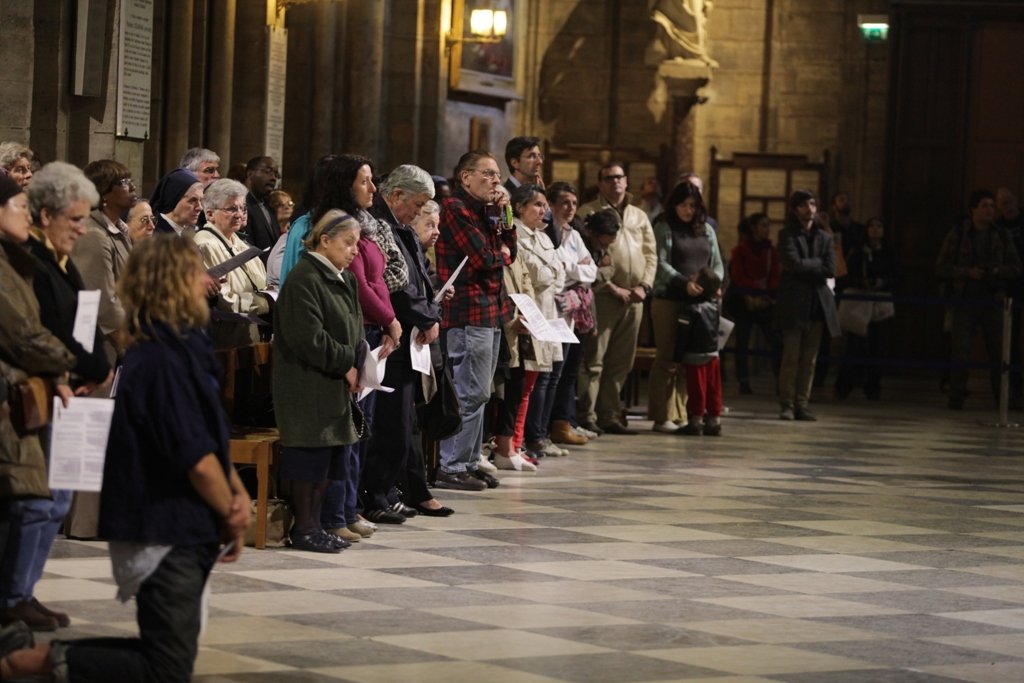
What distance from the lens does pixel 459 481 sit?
11.2 m

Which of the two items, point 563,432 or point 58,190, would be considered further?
point 563,432

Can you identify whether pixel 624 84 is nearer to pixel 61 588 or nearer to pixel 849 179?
pixel 849 179

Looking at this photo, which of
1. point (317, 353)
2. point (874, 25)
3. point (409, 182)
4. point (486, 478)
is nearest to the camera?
point (317, 353)

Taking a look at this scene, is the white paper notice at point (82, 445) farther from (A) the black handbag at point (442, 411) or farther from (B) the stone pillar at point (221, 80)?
(B) the stone pillar at point (221, 80)

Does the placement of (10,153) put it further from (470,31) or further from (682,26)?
(682,26)

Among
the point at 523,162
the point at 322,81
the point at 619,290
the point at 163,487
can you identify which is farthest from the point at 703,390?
the point at 163,487

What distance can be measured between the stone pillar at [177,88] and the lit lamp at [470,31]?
403 cm

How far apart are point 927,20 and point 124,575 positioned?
19.1 metres

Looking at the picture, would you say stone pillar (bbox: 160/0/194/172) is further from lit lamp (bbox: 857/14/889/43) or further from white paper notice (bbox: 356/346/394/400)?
lit lamp (bbox: 857/14/889/43)

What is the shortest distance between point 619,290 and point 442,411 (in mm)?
4140

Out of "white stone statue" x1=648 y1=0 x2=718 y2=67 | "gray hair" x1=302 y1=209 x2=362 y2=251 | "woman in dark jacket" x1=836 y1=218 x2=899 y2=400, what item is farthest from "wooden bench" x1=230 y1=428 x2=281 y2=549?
"white stone statue" x1=648 y1=0 x2=718 y2=67

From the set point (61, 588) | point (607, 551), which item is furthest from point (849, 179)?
point (61, 588)

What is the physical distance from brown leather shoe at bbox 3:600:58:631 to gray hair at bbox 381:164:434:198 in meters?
3.78

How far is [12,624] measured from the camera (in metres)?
6.37
